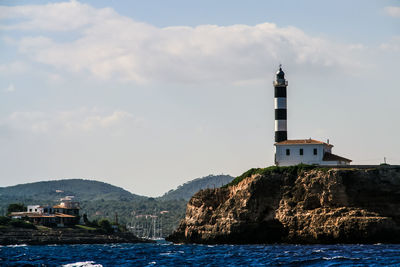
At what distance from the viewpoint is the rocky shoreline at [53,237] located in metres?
134

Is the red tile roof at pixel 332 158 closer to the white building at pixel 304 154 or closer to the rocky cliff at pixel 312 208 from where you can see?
the white building at pixel 304 154

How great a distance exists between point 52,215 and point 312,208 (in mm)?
82483

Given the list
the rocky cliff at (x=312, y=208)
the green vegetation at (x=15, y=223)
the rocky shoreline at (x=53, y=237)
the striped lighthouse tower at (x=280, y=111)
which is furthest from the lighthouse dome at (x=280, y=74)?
the green vegetation at (x=15, y=223)

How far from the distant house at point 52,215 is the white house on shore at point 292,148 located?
6808 cm

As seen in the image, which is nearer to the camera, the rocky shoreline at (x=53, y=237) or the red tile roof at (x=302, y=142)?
the red tile roof at (x=302, y=142)

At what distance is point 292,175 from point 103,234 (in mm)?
72270

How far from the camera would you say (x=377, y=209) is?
283 ft

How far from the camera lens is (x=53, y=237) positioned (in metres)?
139

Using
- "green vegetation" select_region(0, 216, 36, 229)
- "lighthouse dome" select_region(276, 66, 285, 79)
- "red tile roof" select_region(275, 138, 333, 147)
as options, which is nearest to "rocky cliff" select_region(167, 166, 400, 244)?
"red tile roof" select_region(275, 138, 333, 147)

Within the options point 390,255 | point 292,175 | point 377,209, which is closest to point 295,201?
point 292,175

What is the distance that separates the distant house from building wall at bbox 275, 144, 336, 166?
6822 centimetres

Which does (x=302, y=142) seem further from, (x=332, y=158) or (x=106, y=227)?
(x=106, y=227)

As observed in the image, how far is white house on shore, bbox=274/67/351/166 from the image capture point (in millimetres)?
99250

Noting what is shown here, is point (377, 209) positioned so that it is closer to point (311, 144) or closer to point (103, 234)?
point (311, 144)
